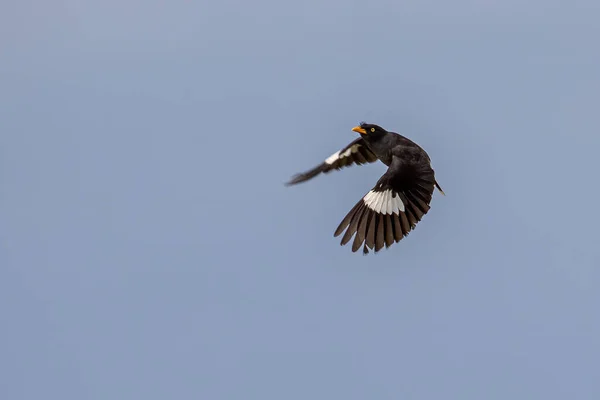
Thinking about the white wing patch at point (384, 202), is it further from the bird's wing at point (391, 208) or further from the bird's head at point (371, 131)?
the bird's head at point (371, 131)

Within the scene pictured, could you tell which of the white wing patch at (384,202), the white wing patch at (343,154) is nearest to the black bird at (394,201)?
the white wing patch at (384,202)

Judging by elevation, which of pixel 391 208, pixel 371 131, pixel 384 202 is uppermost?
pixel 371 131

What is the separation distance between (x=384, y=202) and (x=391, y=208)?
0.18m

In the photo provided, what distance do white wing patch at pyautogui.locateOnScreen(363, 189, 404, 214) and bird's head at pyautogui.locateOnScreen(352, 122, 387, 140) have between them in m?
2.25

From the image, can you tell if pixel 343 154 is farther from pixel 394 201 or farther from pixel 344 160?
pixel 394 201

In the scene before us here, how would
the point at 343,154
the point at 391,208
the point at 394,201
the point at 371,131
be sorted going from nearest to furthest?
the point at 391,208, the point at 394,201, the point at 371,131, the point at 343,154

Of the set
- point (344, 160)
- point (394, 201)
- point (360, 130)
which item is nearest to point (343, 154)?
point (344, 160)

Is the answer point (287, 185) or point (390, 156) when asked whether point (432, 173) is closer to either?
point (390, 156)

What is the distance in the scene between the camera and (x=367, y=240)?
19156mm

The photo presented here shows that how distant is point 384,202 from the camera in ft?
64.5

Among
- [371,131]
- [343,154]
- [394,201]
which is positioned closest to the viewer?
[394,201]

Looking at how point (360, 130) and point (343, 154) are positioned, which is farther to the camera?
point (343, 154)

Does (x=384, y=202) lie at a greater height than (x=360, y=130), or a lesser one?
lesser

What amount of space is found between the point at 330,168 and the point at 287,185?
116 cm
